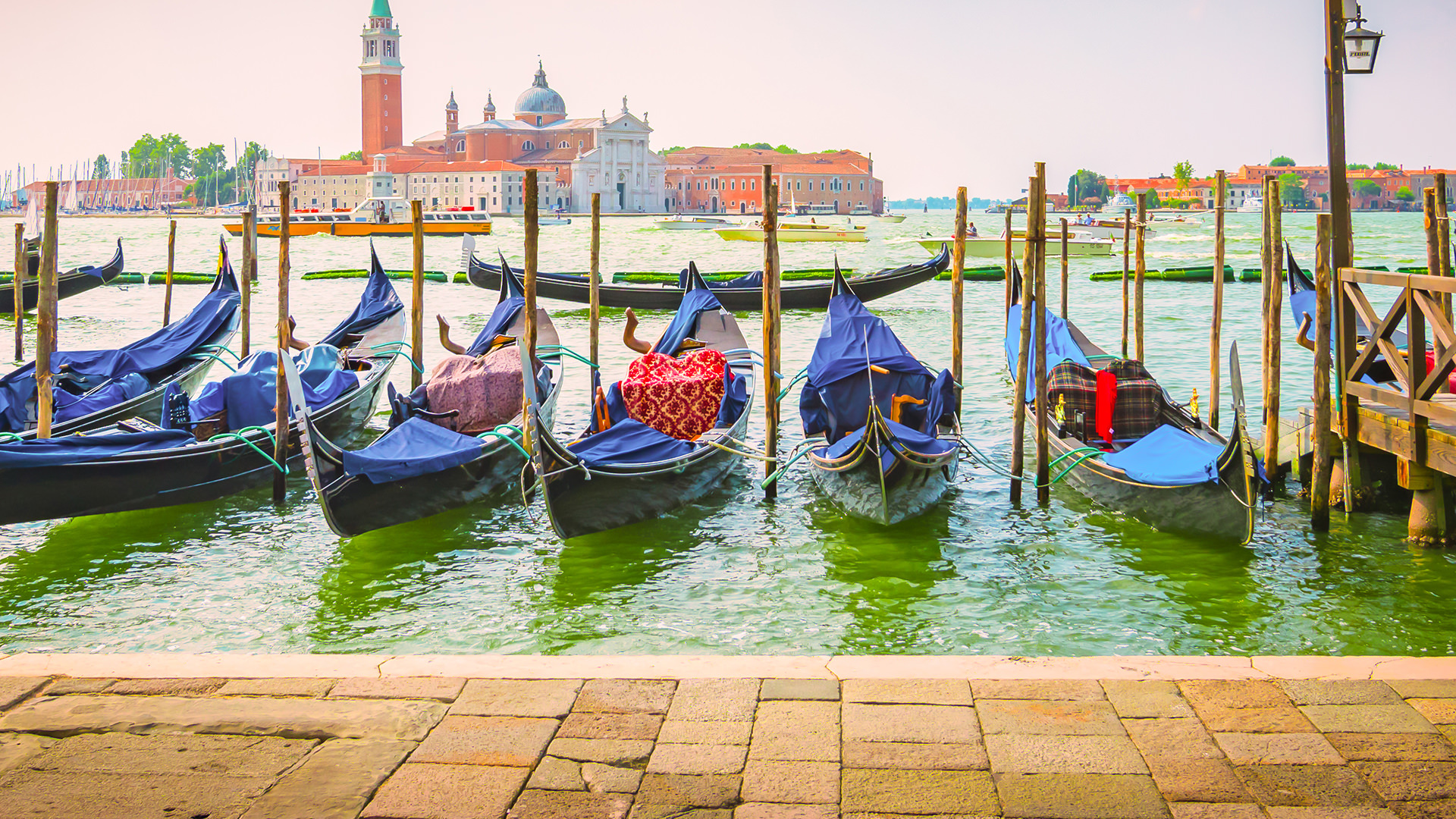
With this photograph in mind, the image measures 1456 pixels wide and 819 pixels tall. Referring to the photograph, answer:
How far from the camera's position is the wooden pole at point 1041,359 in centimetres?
454

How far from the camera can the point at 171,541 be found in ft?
14.3

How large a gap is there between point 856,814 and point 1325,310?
308 centimetres

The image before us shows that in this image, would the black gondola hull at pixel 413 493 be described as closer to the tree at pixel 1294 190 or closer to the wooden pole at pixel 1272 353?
the wooden pole at pixel 1272 353

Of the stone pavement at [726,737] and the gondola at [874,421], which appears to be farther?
the gondola at [874,421]

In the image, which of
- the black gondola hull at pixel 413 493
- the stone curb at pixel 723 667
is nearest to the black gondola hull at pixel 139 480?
the black gondola hull at pixel 413 493

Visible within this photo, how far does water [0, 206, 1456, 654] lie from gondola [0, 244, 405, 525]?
18cm

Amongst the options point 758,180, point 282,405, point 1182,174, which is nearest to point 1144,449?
point 282,405

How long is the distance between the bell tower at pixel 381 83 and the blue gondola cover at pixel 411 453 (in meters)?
58.4

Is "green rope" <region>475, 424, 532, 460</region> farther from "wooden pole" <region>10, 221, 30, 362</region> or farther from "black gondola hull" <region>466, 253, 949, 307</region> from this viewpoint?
"black gondola hull" <region>466, 253, 949, 307</region>

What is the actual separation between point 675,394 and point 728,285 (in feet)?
26.5

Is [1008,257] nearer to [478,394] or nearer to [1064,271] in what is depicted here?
[1064,271]

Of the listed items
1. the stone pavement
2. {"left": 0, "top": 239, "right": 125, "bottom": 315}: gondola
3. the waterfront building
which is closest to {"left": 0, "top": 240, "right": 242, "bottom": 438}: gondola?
the stone pavement

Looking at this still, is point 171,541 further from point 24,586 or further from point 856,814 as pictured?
point 856,814

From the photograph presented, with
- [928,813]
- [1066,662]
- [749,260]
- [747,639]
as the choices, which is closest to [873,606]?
[747,639]
